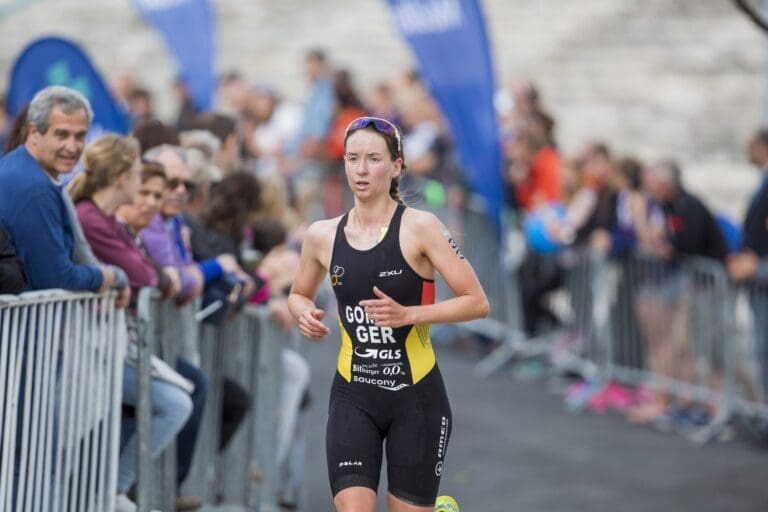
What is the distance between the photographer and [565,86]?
1025 inches

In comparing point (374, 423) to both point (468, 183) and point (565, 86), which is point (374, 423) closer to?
point (468, 183)

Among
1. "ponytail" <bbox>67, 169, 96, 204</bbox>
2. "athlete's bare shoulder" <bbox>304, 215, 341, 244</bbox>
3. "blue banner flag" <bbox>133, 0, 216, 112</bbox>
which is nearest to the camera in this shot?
"athlete's bare shoulder" <bbox>304, 215, 341, 244</bbox>

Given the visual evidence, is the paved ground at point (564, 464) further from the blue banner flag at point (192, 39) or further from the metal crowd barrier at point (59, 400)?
the metal crowd barrier at point (59, 400)

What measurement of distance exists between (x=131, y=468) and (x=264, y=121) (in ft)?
34.9

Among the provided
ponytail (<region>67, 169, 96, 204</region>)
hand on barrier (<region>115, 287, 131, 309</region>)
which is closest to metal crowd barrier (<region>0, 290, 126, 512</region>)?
hand on barrier (<region>115, 287, 131, 309</region>)

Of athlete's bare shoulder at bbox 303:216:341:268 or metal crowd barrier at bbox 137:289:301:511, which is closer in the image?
athlete's bare shoulder at bbox 303:216:341:268

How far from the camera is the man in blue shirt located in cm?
648

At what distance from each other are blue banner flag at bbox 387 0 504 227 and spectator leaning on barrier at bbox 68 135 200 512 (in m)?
7.59

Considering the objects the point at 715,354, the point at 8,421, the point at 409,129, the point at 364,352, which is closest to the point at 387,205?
the point at 364,352

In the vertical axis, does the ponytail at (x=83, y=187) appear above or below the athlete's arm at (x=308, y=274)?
above

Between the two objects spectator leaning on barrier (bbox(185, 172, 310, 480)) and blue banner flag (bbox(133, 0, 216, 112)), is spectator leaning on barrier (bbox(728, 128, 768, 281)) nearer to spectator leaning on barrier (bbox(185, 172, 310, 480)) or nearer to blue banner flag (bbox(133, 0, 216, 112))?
spectator leaning on barrier (bbox(185, 172, 310, 480))

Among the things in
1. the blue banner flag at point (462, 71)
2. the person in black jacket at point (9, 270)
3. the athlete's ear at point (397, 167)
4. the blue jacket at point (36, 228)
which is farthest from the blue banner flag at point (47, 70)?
the blue banner flag at point (462, 71)

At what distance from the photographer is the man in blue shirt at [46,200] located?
648 centimetres

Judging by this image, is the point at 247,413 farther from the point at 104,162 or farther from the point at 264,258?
the point at 104,162
